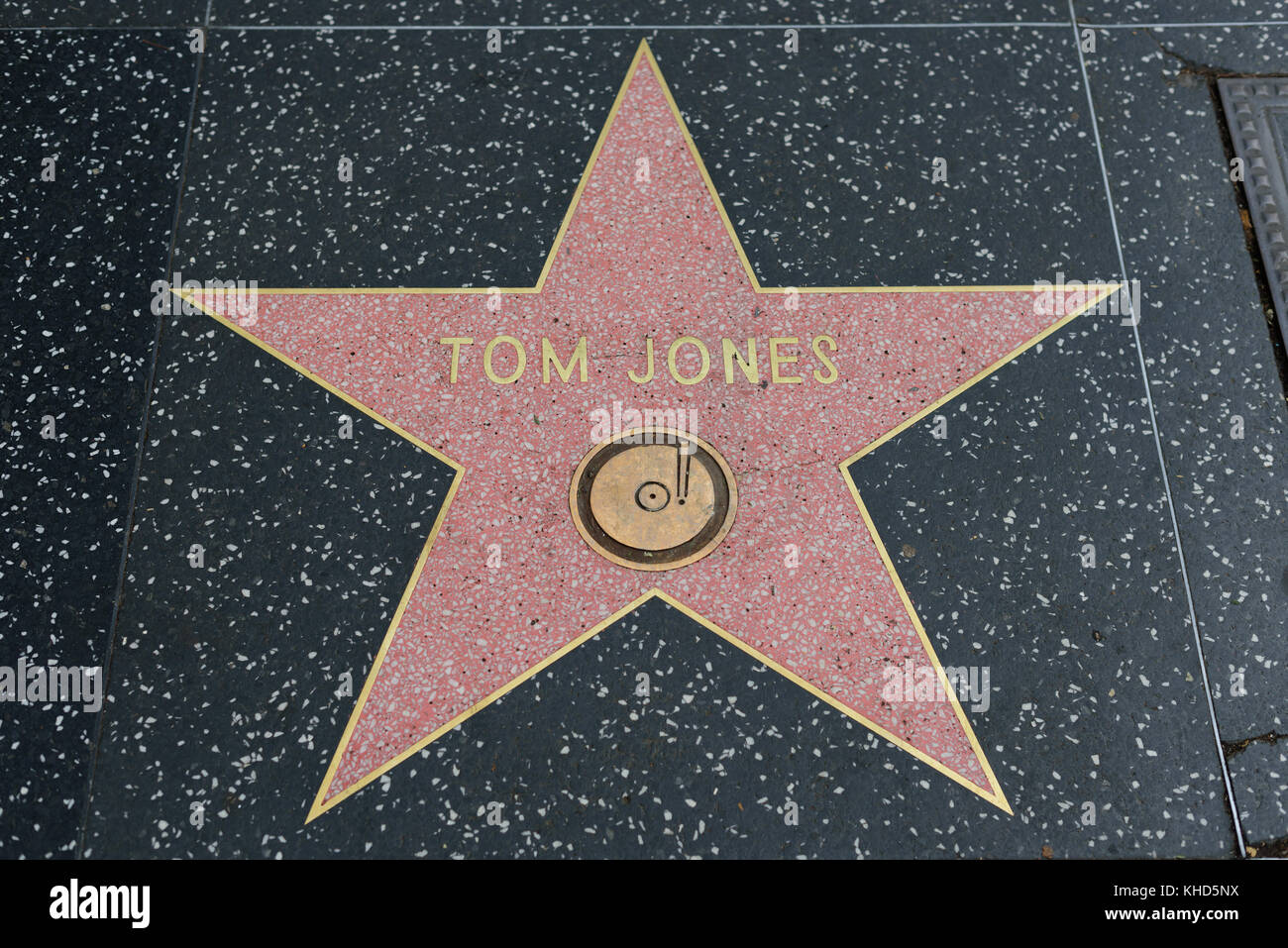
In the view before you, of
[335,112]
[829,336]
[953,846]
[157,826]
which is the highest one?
[335,112]

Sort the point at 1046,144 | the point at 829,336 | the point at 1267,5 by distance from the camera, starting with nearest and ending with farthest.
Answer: the point at 829,336, the point at 1046,144, the point at 1267,5

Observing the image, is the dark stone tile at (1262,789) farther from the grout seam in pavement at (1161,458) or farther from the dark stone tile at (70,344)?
the dark stone tile at (70,344)

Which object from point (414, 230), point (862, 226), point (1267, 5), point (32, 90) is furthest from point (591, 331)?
point (1267, 5)

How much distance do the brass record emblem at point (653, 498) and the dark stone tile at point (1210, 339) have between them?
3.61 feet

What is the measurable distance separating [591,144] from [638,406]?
31.0 inches

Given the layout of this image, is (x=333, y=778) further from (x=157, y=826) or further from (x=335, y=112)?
(x=335, y=112)

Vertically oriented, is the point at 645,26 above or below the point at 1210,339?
above

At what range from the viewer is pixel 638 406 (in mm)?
2158

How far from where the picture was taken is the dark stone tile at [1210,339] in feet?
6.66

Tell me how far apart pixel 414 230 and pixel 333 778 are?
134 cm

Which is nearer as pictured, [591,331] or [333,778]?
[333,778]

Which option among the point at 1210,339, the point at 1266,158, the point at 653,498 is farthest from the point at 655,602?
the point at 1266,158

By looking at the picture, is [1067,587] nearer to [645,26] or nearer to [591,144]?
[591,144]

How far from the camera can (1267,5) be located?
261cm
